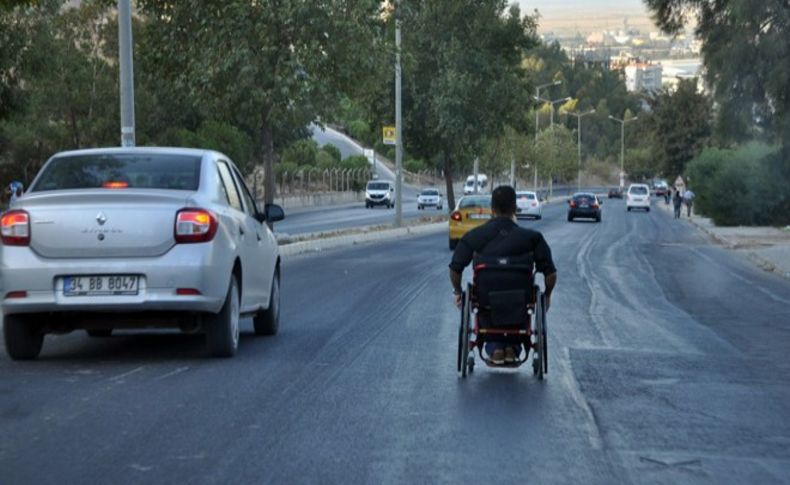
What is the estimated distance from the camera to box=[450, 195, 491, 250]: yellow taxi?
38.2 m

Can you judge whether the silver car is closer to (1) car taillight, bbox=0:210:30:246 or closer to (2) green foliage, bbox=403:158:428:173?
(1) car taillight, bbox=0:210:30:246

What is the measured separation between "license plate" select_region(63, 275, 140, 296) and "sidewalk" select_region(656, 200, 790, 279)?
18942mm

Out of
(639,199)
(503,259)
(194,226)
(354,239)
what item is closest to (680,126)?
(639,199)

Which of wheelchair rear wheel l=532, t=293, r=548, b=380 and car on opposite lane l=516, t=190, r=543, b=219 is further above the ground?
wheelchair rear wheel l=532, t=293, r=548, b=380

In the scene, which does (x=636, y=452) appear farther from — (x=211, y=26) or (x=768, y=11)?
(x=768, y=11)

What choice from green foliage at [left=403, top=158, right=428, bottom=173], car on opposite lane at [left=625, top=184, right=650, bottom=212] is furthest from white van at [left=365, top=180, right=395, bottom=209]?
green foliage at [left=403, top=158, right=428, bottom=173]

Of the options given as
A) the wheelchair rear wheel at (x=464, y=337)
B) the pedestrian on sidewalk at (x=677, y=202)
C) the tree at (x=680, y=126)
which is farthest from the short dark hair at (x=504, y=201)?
the tree at (x=680, y=126)

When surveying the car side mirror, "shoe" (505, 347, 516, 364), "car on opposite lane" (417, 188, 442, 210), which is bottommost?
"car on opposite lane" (417, 188, 442, 210)

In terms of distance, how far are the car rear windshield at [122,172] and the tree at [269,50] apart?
2296 cm

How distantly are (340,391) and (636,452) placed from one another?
2898 mm

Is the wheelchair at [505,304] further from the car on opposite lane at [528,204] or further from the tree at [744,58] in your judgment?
the car on opposite lane at [528,204]

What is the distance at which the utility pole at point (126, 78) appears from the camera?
23.3 meters

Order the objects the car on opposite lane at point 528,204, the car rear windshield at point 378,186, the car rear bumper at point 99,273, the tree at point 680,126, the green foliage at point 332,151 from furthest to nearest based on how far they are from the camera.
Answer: the green foliage at point 332,151, the tree at point 680,126, the car rear windshield at point 378,186, the car on opposite lane at point 528,204, the car rear bumper at point 99,273

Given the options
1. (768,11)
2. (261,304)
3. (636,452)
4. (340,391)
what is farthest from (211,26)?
(636,452)
